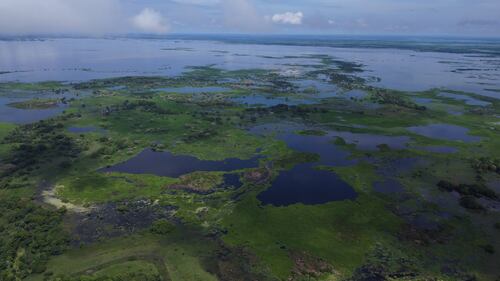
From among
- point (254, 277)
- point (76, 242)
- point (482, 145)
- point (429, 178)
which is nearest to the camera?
point (254, 277)

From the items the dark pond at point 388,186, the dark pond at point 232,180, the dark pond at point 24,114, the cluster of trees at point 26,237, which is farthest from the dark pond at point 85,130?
the dark pond at point 388,186

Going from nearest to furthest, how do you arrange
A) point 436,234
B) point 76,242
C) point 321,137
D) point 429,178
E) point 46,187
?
point 76,242, point 436,234, point 46,187, point 429,178, point 321,137

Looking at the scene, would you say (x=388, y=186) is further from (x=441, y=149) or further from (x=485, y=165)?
(x=441, y=149)

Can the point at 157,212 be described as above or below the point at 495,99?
below

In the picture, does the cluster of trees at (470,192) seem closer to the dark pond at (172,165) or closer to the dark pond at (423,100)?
the dark pond at (172,165)

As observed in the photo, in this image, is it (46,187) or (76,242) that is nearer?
(76,242)

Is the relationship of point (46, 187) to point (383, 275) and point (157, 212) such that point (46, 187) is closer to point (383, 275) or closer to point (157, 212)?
point (157, 212)

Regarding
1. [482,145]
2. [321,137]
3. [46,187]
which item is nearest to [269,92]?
[321,137]
